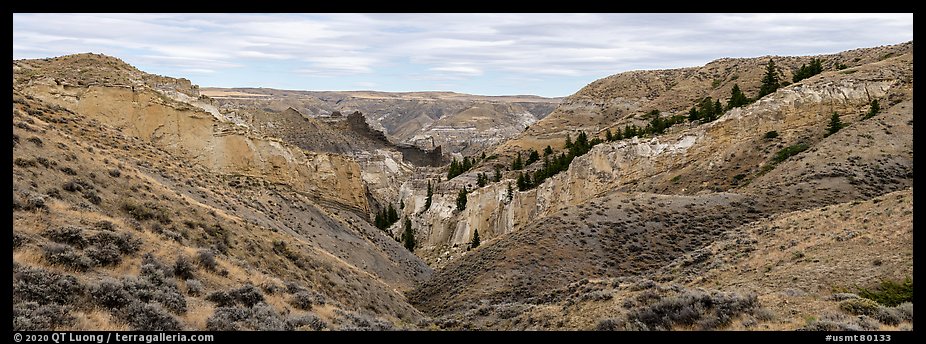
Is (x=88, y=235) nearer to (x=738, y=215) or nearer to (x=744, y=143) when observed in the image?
(x=738, y=215)

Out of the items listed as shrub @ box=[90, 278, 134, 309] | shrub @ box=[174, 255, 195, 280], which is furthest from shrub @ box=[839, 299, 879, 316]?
shrub @ box=[174, 255, 195, 280]

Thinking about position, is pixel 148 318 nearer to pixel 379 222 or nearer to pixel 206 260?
pixel 206 260

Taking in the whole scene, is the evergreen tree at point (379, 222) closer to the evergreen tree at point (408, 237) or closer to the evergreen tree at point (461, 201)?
the evergreen tree at point (408, 237)

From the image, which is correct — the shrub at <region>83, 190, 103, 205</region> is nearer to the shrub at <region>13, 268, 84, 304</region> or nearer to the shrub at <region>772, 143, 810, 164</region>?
the shrub at <region>13, 268, 84, 304</region>

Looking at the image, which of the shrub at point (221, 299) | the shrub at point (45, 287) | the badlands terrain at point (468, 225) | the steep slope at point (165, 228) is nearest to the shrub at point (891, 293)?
the badlands terrain at point (468, 225)
